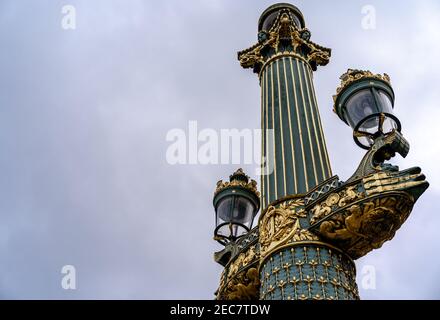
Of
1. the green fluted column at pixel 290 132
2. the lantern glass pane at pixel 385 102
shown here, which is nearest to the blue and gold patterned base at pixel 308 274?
the green fluted column at pixel 290 132

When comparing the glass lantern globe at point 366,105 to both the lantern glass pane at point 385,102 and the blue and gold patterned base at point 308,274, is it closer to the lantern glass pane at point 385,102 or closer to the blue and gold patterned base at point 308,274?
the lantern glass pane at point 385,102

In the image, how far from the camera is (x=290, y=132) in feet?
Answer: 41.9

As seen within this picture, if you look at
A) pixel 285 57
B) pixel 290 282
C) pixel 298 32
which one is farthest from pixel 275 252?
pixel 298 32

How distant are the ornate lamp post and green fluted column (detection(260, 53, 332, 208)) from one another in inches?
0.9

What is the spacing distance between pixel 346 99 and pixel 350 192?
103 inches

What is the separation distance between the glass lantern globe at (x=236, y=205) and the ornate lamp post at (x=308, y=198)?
0.08 ft

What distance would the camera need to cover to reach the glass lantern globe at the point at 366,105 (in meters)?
11.1

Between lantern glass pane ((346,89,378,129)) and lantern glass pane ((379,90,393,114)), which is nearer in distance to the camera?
lantern glass pane ((379,90,393,114))

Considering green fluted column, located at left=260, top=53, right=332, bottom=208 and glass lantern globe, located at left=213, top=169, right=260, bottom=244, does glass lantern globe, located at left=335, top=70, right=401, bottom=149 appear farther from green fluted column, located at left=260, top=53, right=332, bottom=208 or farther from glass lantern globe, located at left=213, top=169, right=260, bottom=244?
glass lantern globe, located at left=213, top=169, right=260, bottom=244

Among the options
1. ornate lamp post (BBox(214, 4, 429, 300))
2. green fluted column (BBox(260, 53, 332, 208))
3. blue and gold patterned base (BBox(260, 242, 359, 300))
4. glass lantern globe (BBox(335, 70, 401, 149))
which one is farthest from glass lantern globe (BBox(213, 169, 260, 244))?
blue and gold patterned base (BBox(260, 242, 359, 300))

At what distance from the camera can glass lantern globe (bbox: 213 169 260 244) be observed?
14.1 meters

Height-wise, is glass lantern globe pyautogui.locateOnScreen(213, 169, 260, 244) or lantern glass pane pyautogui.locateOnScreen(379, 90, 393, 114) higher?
lantern glass pane pyautogui.locateOnScreen(379, 90, 393, 114)
